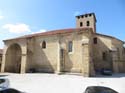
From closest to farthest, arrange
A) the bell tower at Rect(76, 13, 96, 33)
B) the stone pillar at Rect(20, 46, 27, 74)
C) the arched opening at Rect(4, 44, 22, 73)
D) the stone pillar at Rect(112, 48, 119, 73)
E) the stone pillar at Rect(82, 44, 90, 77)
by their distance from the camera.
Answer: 1. the stone pillar at Rect(82, 44, 90, 77)
2. the stone pillar at Rect(20, 46, 27, 74)
3. the stone pillar at Rect(112, 48, 119, 73)
4. the arched opening at Rect(4, 44, 22, 73)
5. the bell tower at Rect(76, 13, 96, 33)

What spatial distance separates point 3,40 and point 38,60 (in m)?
9.93

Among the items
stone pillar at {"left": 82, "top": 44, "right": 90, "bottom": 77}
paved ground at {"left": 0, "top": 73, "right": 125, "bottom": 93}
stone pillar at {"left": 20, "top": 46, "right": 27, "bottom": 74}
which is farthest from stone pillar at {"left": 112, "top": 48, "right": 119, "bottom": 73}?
stone pillar at {"left": 20, "top": 46, "right": 27, "bottom": 74}

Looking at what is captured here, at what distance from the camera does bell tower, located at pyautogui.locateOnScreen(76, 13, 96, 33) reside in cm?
4218

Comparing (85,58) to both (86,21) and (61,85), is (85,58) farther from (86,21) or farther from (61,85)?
(86,21)

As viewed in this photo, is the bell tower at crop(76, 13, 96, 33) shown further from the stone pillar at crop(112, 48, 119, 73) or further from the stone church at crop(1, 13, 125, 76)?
the stone pillar at crop(112, 48, 119, 73)

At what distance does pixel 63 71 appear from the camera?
1007 inches

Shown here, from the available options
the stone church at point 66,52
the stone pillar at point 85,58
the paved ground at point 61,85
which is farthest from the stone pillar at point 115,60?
the paved ground at point 61,85

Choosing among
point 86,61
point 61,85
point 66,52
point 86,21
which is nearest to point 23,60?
point 66,52

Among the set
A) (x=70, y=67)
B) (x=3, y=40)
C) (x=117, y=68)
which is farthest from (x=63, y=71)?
(x=3, y=40)

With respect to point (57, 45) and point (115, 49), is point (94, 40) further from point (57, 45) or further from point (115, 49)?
point (57, 45)

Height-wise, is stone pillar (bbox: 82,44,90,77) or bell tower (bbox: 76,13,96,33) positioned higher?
bell tower (bbox: 76,13,96,33)

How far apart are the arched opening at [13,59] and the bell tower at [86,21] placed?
757 inches

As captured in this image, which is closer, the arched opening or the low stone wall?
the low stone wall

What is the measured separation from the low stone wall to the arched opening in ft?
64.8
